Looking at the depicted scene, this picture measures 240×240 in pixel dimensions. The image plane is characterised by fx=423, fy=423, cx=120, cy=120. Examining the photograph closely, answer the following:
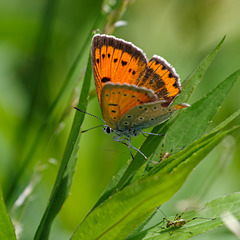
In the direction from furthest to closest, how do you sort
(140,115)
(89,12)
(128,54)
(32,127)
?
(89,12)
(32,127)
(140,115)
(128,54)

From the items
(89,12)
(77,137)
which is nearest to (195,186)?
(77,137)

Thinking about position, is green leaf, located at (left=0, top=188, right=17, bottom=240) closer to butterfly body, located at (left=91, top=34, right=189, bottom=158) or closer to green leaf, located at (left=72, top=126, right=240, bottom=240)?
green leaf, located at (left=72, top=126, right=240, bottom=240)

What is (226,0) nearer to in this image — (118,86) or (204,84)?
(204,84)

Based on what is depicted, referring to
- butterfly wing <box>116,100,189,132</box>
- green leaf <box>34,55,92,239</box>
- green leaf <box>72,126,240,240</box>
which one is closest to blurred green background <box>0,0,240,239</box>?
butterfly wing <box>116,100,189,132</box>

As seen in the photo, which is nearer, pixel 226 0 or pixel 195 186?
pixel 195 186

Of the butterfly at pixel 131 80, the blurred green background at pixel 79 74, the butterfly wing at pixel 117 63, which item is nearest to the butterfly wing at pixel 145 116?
the butterfly at pixel 131 80

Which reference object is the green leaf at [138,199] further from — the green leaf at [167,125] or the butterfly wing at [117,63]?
the butterfly wing at [117,63]
